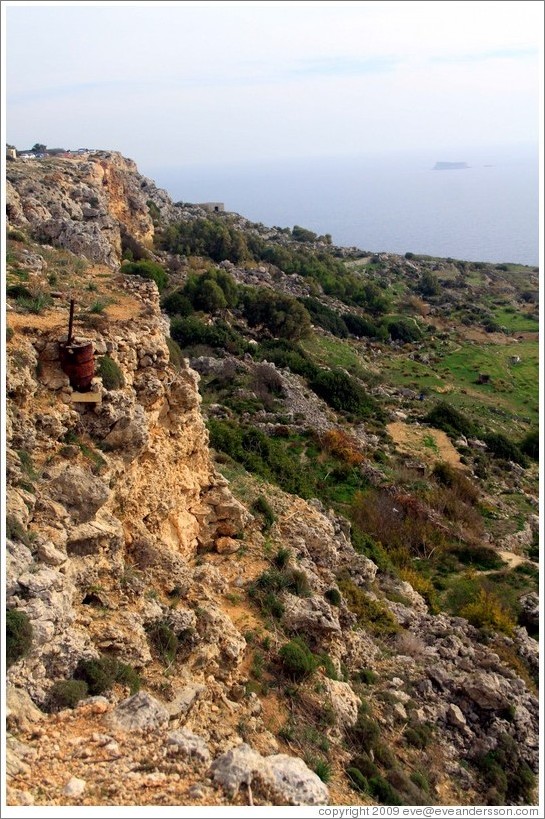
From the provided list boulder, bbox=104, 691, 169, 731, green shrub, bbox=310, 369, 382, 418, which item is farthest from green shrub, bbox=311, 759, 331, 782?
green shrub, bbox=310, 369, 382, 418

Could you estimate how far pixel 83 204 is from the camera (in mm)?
33000

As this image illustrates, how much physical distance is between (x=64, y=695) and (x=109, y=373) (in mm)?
4595

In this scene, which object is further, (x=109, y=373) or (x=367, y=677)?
(x=367, y=677)

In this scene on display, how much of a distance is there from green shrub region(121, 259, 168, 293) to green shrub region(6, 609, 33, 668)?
25357mm

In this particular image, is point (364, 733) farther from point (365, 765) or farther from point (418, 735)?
point (418, 735)

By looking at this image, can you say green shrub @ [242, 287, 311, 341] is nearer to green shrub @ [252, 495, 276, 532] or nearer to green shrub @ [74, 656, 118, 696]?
green shrub @ [252, 495, 276, 532]

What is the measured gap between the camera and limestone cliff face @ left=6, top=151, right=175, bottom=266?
25.4 metres

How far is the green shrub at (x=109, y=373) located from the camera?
9680 millimetres

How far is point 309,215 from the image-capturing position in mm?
174500

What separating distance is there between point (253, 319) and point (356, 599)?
80.1 feet

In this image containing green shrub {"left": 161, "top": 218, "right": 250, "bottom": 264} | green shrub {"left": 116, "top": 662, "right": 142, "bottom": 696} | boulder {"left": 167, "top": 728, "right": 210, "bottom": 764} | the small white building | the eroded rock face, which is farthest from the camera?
the small white building

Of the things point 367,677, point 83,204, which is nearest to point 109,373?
point 367,677

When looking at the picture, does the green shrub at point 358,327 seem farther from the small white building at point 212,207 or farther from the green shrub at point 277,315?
the small white building at point 212,207

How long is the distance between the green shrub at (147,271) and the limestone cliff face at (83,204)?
2.98 ft
